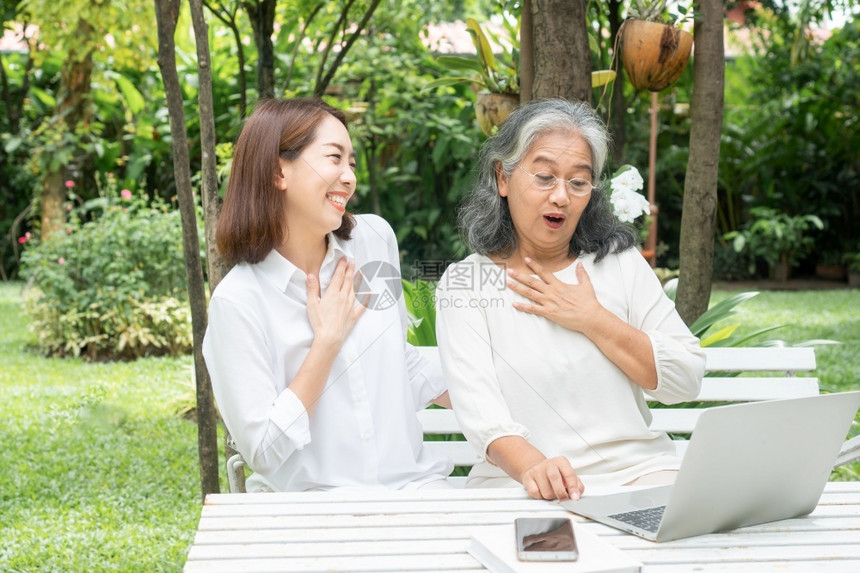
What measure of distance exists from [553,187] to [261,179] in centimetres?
61

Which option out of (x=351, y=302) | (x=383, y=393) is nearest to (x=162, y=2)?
(x=351, y=302)

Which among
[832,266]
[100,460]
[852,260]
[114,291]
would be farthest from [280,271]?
[832,266]

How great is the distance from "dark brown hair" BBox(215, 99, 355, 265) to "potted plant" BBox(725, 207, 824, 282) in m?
9.19

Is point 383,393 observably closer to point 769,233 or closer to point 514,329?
point 514,329

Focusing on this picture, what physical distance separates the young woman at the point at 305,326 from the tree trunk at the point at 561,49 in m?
0.92

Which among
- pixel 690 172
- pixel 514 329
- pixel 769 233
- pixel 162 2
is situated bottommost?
pixel 769 233

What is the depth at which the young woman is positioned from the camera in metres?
1.80

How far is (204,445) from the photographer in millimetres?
2543

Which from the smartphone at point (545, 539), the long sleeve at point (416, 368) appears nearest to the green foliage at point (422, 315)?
the long sleeve at point (416, 368)

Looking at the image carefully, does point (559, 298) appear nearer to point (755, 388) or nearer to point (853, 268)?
point (755, 388)

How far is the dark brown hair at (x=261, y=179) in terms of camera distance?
190cm

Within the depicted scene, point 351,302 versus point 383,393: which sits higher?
point 351,302

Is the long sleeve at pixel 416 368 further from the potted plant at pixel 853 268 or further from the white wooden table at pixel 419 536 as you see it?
the potted plant at pixel 853 268

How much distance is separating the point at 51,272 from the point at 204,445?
4.43 metres
